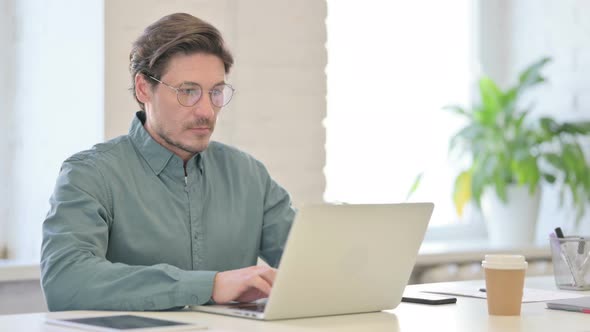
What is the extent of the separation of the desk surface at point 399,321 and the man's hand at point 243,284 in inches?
2.8

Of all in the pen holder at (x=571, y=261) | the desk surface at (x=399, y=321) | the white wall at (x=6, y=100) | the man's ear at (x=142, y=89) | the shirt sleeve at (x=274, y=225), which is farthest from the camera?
the white wall at (x=6, y=100)

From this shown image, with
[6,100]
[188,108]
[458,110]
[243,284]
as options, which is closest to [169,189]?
[188,108]

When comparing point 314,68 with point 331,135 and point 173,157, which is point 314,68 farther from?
point 173,157

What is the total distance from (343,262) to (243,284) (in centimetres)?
22

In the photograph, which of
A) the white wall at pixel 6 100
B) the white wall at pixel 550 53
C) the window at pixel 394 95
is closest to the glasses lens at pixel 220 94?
the white wall at pixel 6 100

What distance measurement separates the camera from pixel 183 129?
2.17 meters

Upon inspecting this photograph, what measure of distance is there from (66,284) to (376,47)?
2422mm

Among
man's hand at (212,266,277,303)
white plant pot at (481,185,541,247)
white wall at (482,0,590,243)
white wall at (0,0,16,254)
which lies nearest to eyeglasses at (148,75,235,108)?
man's hand at (212,266,277,303)

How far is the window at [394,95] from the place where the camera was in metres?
3.93

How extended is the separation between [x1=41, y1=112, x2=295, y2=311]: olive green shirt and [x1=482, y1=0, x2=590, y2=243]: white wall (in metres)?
2.03

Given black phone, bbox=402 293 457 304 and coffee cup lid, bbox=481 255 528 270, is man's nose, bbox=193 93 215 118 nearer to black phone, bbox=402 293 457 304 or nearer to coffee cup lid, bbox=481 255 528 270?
black phone, bbox=402 293 457 304

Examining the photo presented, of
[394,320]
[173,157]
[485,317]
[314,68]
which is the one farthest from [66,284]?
[314,68]

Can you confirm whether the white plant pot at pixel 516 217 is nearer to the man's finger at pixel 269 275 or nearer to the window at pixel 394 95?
the window at pixel 394 95

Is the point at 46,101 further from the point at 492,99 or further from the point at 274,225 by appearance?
the point at 492,99
